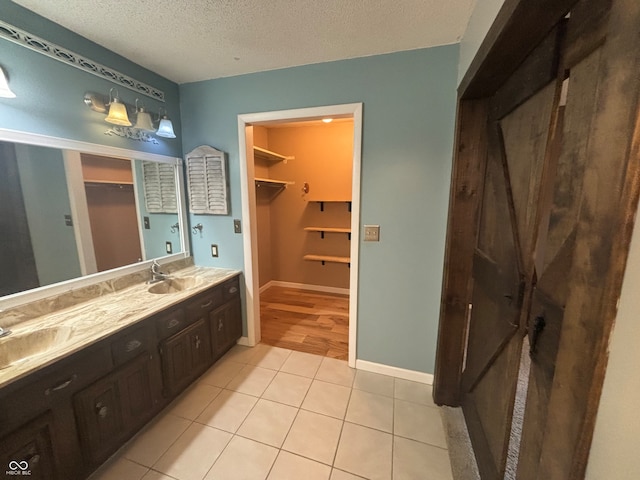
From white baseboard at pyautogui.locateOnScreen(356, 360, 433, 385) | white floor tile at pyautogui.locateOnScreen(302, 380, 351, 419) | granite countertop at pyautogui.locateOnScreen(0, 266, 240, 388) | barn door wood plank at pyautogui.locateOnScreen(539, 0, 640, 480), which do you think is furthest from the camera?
white baseboard at pyautogui.locateOnScreen(356, 360, 433, 385)

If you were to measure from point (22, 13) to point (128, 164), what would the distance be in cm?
92

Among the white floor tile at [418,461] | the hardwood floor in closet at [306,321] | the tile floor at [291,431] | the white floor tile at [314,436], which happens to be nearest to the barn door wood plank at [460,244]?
the tile floor at [291,431]

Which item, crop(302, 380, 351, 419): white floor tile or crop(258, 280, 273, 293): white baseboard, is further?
crop(258, 280, 273, 293): white baseboard

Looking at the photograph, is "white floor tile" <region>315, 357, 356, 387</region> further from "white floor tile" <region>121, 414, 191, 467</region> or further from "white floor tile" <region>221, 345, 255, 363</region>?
"white floor tile" <region>121, 414, 191, 467</region>

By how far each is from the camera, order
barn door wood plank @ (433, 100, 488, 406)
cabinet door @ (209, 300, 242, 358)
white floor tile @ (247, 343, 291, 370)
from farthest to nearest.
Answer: white floor tile @ (247, 343, 291, 370), cabinet door @ (209, 300, 242, 358), barn door wood plank @ (433, 100, 488, 406)

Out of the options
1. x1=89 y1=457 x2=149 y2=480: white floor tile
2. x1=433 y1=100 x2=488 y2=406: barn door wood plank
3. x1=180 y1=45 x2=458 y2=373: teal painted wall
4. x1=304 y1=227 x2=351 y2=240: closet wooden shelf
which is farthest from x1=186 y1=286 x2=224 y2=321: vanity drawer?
x1=304 y1=227 x2=351 y2=240: closet wooden shelf

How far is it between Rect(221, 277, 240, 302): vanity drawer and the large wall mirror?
62 cm

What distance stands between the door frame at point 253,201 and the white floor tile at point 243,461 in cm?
100

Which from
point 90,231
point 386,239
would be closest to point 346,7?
point 386,239

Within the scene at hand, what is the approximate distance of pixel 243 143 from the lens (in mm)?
2254

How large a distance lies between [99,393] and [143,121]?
6.12 feet

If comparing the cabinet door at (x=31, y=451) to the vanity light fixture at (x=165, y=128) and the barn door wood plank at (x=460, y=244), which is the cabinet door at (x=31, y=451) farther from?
the barn door wood plank at (x=460, y=244)

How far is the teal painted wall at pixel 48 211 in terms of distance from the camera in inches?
58.4

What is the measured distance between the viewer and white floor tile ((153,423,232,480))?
1405 mm
